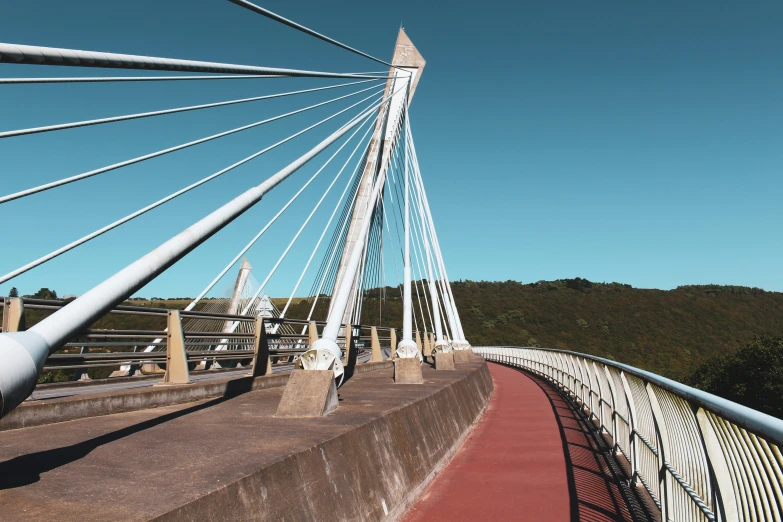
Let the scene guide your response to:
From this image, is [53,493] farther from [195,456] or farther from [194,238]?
[194,238]

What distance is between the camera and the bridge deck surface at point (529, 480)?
19.8 feet

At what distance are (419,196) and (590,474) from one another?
16.6 meters

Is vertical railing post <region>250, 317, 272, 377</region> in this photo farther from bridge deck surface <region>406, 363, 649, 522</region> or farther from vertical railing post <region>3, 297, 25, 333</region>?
vertical railing post <region>3, 297, 25, 333</region>

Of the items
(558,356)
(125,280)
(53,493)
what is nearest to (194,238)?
(125,280)

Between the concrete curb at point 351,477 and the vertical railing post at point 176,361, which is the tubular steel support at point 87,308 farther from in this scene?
the vertical railing post at point 176,361

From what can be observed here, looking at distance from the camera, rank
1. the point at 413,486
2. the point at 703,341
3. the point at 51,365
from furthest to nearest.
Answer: the point at 703,341
the point at 51,365
the point at 413,486

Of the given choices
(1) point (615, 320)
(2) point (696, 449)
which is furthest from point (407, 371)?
(1) point (615, 320)

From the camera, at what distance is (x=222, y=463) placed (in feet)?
14.7

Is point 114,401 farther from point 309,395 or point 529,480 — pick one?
point 529,480

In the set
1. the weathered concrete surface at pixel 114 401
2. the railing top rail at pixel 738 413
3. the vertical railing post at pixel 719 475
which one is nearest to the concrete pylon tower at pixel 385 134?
the weathered concrete surface at pixel 114 401

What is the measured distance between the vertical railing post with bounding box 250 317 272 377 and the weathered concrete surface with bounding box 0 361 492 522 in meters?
2.15

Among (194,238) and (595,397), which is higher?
(194,238)

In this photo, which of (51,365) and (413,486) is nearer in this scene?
(413,486)

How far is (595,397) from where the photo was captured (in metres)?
10.9
